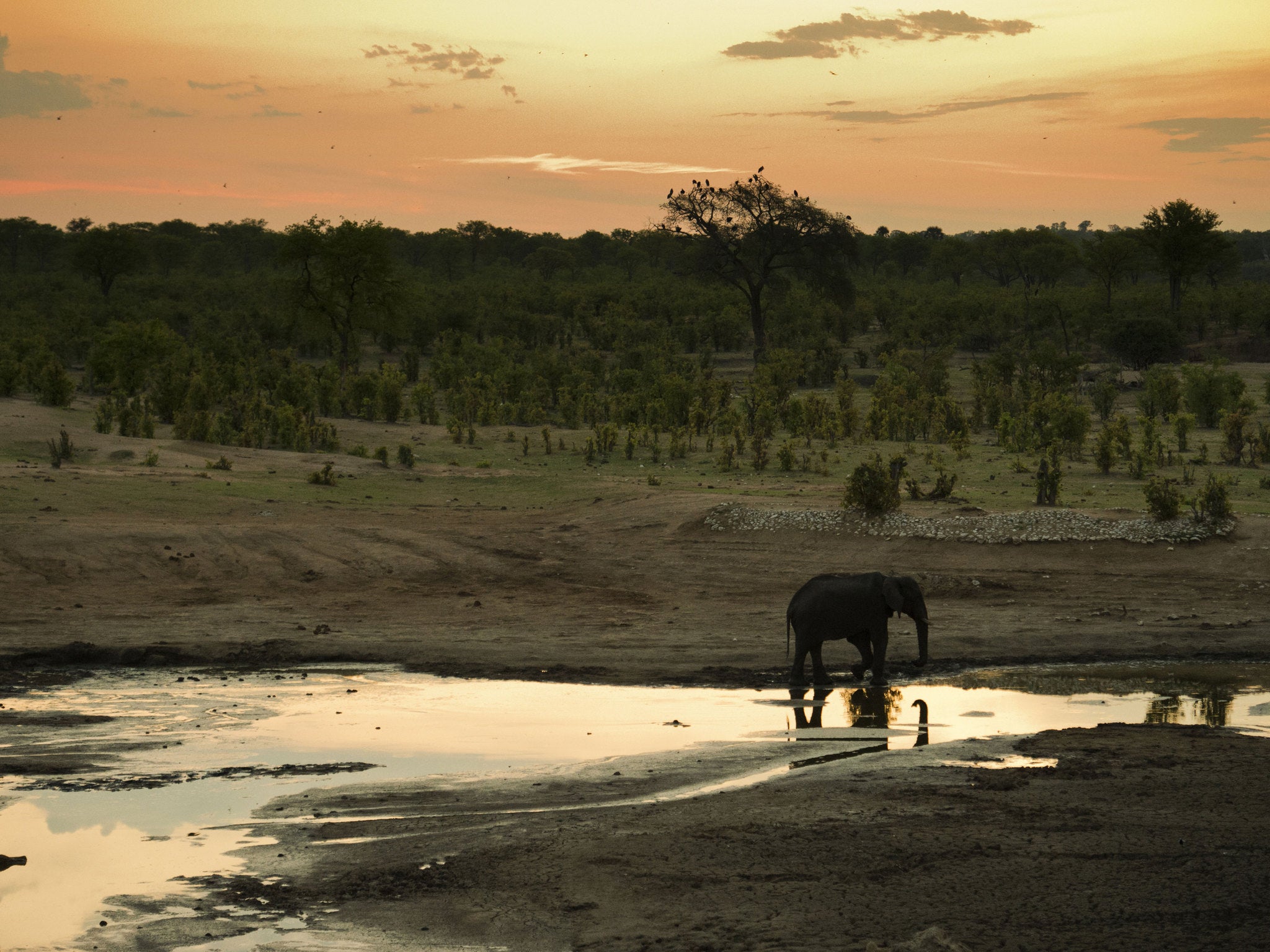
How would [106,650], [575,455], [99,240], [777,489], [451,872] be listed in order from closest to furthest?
[451,872], [106,650], [777,489], [575,455], [99,240]

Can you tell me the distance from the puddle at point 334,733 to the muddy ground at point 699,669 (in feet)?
1.42

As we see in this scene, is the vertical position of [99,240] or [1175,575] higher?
[99,240]

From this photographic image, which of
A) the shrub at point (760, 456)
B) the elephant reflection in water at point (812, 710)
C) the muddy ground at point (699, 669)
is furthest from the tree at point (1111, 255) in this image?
the elephant reflection in water at point (812, 710)

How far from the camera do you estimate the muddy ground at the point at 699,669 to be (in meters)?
6.36

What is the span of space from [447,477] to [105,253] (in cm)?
5620

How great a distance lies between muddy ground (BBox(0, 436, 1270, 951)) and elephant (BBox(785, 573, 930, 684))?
1.83 ft

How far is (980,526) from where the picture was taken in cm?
1758

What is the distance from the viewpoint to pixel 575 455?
28.4 metres

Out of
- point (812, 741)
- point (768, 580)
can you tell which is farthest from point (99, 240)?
point (812, 741)

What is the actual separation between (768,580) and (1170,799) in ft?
28.6

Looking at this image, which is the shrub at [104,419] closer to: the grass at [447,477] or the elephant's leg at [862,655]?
the grass at [447,477]

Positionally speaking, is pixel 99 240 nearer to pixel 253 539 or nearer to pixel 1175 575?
pixel 253 539

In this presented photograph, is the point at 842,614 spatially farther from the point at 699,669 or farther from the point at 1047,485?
the point at 1047,485

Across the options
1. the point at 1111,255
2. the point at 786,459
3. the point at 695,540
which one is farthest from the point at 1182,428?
the point at 1111,255
